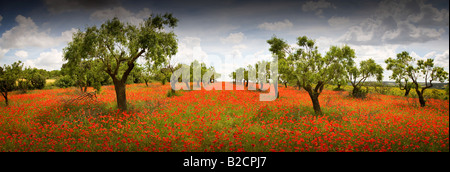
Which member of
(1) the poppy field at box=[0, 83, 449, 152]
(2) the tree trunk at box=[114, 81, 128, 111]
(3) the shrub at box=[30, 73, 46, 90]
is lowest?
(1) the poppy field at box=[0, 83, 449, 152]

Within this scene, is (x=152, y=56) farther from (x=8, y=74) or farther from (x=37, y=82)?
(x=37, y=82)

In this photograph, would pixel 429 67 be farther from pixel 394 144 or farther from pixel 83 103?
pixel 83 103

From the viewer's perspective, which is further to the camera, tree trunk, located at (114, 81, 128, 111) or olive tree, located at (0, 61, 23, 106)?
olive tree, located at (0, 61, 23, 106)

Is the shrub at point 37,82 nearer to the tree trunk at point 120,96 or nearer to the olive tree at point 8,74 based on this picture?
the olive tree at point 8,74

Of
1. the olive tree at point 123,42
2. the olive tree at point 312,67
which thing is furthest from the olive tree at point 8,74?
the olive tree at point 312,67

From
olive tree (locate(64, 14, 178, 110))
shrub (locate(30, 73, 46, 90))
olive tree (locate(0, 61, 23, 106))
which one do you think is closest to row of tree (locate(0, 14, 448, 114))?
olive tree (locate(64, 14, 178, 110))

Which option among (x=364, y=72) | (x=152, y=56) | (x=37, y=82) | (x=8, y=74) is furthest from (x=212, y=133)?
(x=37, y=82)

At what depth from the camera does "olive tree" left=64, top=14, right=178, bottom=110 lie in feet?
38.1

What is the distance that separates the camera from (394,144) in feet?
25.1

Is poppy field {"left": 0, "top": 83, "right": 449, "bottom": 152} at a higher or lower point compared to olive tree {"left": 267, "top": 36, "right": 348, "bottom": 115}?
lower

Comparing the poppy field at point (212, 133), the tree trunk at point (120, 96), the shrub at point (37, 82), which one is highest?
the shrub at point (37, 82)

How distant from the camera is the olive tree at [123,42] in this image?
38.1ft

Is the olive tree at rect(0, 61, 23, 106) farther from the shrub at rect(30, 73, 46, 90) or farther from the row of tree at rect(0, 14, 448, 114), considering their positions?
the shrub at rect(30, 73, 46, 90)

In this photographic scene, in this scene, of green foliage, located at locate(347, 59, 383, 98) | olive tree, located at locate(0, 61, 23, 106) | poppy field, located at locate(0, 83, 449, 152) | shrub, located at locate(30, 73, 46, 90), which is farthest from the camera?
shrub, located at locate(30, 73, 46, 90)
